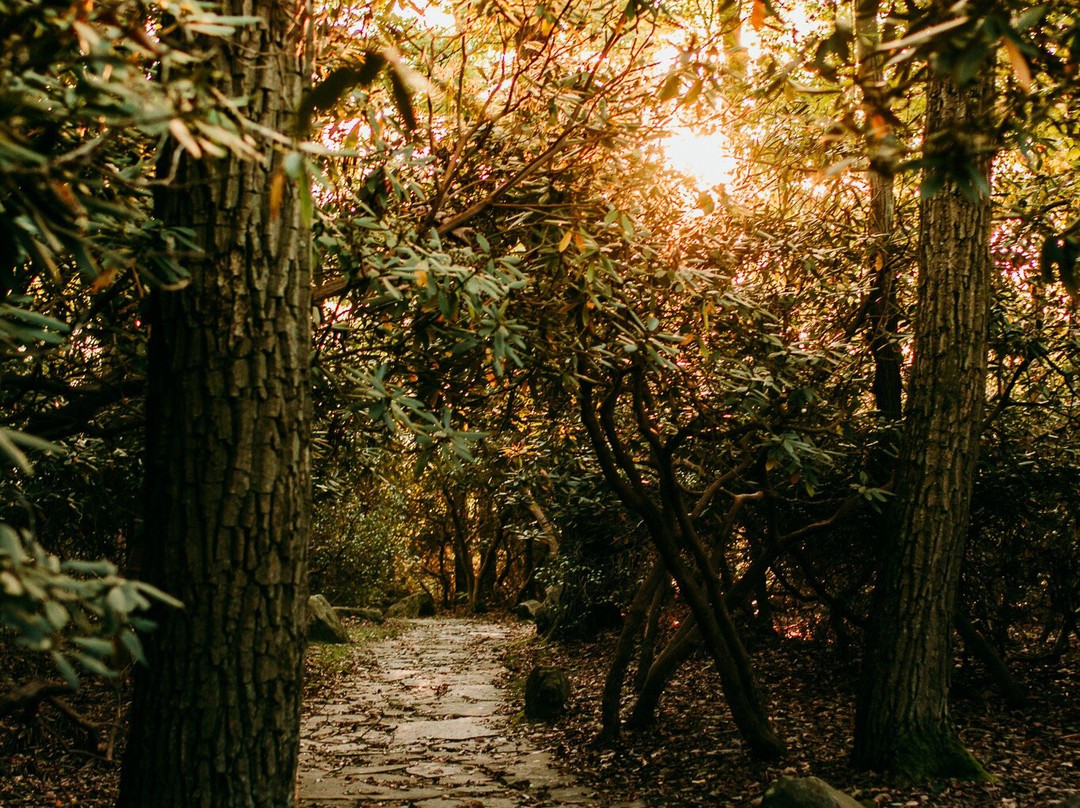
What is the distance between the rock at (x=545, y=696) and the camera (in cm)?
820

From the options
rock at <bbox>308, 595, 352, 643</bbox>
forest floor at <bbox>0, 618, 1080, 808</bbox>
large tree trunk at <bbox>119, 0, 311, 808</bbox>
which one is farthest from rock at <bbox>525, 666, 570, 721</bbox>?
rock at <bbox>308, 595, 352, 643</bbox>

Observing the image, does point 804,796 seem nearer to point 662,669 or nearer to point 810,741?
point 810,741

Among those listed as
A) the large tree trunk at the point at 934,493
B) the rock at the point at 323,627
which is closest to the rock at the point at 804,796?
the large tree trunk at the point at 934,493

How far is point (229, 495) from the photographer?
109 inches

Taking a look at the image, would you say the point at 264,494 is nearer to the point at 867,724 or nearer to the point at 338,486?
the point at 867,724

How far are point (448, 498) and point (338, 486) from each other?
17584 mm

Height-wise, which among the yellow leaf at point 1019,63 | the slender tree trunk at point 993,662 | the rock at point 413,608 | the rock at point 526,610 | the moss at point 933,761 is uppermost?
the yellow leaf at point 1019,63

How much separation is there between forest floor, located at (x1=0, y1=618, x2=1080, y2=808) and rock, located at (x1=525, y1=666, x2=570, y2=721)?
16 centimetres

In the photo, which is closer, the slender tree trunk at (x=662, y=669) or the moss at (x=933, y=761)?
the moss at (x=933, y=761)

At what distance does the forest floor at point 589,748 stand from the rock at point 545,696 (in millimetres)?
155

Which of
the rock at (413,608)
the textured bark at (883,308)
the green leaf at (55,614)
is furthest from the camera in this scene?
the rock at (413,608)

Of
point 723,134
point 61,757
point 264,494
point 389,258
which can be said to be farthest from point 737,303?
point 61,757

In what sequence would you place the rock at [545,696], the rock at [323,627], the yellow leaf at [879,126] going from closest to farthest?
1. the yellow leaf at [879,126]
2. the rock at [545,696]
3. the rock at [323,627]

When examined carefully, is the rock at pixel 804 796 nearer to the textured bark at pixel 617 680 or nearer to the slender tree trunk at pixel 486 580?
the textured bark at pixel 617 680
